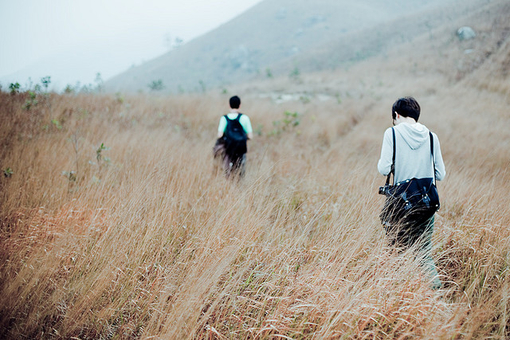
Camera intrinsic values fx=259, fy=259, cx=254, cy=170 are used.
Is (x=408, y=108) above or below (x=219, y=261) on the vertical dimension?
above

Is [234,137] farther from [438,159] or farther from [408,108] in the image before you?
[438,159]

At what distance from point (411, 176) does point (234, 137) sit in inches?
111

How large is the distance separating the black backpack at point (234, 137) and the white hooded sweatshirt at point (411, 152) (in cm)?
257

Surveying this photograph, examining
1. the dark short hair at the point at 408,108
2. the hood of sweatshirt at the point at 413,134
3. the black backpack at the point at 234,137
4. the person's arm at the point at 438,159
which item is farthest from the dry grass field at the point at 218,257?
the dark short hair at the point at 408,108

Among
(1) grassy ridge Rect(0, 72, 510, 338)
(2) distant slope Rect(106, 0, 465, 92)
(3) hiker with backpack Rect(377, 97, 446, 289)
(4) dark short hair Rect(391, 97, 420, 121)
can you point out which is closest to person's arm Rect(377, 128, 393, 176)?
(3) hiker with backpack Rect(377, 97, 446, 289)

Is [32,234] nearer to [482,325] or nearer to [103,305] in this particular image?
[103,305]

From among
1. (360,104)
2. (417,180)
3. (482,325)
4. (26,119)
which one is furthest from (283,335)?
(360,104)

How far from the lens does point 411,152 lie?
2.21m

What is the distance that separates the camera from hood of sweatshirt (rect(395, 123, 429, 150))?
7.11 ft

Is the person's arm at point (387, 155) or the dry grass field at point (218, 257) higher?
the person's arm at point (387, 155)

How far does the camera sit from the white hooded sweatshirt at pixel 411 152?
7.14 feet

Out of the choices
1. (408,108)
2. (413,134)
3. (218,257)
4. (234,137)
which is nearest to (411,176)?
(413,134)

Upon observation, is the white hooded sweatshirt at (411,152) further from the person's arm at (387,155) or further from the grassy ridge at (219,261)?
the grassy ridge at (219,261)

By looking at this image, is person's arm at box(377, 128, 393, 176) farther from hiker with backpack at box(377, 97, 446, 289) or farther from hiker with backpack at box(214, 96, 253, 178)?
hiker with backpack at box(214, 96, 253, 178)
